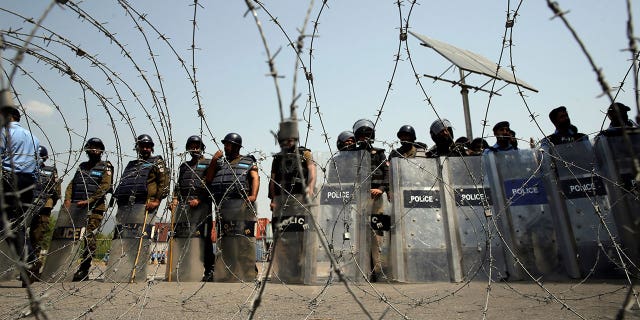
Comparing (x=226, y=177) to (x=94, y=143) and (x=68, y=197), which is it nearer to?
(x=68, y=197)

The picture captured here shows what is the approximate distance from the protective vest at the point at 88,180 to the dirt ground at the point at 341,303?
1647 mm

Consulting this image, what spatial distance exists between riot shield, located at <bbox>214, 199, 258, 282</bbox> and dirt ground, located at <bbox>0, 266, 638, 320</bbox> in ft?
2.20

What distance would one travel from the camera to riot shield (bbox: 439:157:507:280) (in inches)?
171

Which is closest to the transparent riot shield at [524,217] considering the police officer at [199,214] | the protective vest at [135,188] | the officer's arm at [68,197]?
the police officer at [199,214]

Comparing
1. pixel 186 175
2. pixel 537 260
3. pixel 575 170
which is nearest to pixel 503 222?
pixel 537 260

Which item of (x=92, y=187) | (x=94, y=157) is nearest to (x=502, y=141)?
(x=92, y=187)

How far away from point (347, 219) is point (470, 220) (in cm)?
133

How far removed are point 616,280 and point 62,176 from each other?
17.1 feet

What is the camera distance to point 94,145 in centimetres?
640

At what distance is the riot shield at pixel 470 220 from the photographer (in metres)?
4.36

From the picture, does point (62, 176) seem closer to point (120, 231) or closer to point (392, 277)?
point (120, 231)

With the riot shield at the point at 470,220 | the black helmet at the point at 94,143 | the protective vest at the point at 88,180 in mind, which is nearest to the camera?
the riot shield at the point at 470,220

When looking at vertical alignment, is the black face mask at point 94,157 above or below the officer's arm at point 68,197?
above

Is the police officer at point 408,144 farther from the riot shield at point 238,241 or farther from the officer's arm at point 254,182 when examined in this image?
the riot shield at point 238,241
